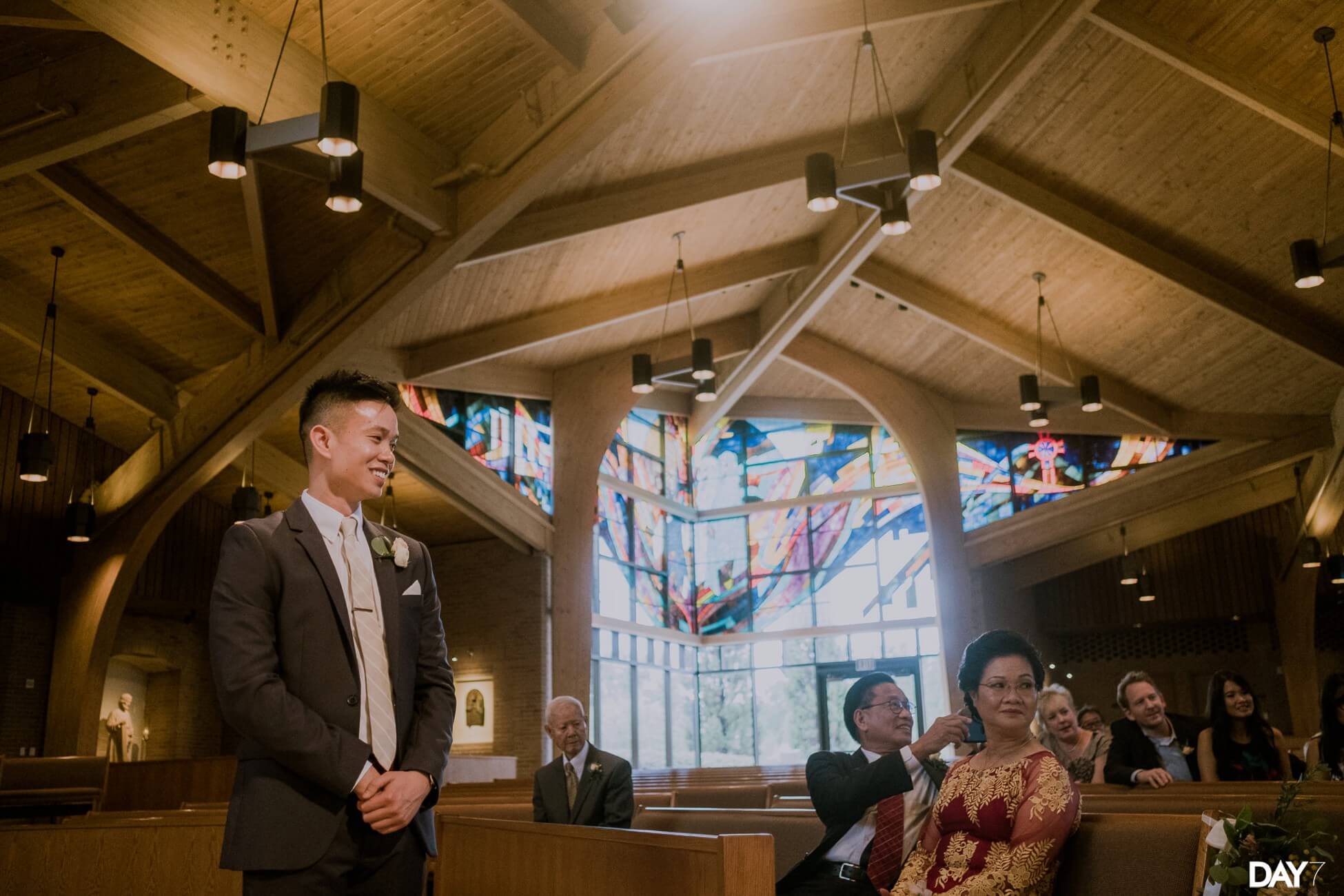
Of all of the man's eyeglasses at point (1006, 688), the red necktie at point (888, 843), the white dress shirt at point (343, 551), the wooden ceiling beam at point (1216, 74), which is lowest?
the red necktie at point (888, 843)

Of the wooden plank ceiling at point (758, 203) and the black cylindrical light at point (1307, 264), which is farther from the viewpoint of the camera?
the wooden plank ceiling at point (758, 203)

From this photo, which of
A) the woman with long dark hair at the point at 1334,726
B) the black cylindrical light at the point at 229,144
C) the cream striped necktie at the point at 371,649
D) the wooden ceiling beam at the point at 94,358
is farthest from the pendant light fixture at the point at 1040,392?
the cream striped necktie at the point at 371,649

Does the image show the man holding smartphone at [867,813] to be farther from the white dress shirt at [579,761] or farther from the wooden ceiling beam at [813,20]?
the wooden ceiling beam at [813,20]

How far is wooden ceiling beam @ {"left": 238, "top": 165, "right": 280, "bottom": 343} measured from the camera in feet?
26.5

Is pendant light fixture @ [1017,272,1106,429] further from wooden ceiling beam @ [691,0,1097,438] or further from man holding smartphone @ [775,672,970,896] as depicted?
man holding smartphone @ [775,672,970,896]

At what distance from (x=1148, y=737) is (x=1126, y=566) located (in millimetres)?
11337

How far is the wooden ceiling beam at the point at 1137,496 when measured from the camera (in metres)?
13.6

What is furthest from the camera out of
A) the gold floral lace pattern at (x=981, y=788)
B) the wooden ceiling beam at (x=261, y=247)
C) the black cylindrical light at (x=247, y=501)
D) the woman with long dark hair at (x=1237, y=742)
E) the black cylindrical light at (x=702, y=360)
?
the black cylindrical light at (x=247, y=501)

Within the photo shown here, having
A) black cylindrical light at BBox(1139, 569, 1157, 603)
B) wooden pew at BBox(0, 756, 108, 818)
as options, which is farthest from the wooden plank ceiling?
wooden pew at BBox(0, 756, 108, 818)

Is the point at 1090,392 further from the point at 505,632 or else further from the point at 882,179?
the point at 505,632

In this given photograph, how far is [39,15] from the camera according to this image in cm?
635

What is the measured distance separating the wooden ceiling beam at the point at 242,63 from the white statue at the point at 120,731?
8689mm

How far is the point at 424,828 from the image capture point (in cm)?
201

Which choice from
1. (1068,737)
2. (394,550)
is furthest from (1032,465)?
(394,550)
